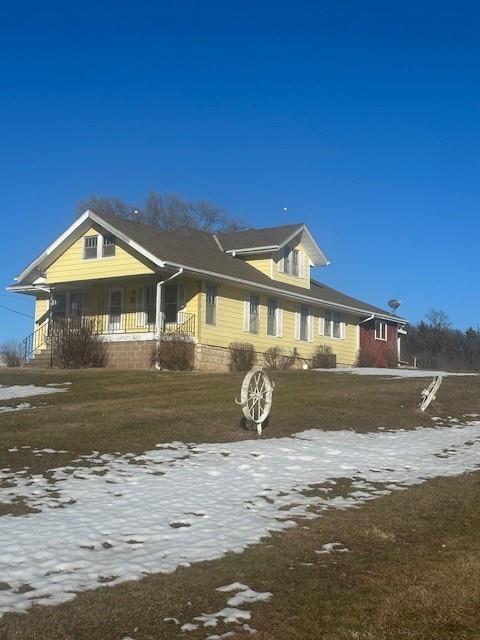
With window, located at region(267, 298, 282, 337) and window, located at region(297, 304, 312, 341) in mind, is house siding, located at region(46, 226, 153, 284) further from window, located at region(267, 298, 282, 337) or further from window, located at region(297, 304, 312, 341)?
window, located at region(297, 304, 312, 341)

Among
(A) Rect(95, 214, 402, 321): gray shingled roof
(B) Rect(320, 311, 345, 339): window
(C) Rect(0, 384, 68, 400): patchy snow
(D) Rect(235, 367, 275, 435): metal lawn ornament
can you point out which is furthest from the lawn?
(B) Rect(320, 311, 345, 339): window

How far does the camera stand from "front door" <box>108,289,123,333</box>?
28297 mm

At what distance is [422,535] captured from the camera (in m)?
7.23

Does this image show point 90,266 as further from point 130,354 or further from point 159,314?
point 159,314

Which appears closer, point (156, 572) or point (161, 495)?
point (156, 572)

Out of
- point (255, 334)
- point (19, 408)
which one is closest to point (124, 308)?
point (255, 334)

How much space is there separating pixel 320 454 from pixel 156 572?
18.8 ft

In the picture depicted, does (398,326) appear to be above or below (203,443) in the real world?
above

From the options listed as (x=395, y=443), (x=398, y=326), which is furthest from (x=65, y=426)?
(x=398, y=326)

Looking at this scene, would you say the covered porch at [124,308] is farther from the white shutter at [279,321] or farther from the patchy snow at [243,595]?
the patchy snow at [243,595]

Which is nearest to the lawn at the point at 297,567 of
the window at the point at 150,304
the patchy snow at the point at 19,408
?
the patchy snow at the point at 19,408

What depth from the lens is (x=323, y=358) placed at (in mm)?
31781

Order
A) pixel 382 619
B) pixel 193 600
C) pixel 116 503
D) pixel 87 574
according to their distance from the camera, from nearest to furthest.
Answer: pixel 382 619 → pixel 193 600 → pixel 87 574 → pixel 116 503

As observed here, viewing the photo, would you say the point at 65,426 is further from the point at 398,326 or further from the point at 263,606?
the point at 398,326
